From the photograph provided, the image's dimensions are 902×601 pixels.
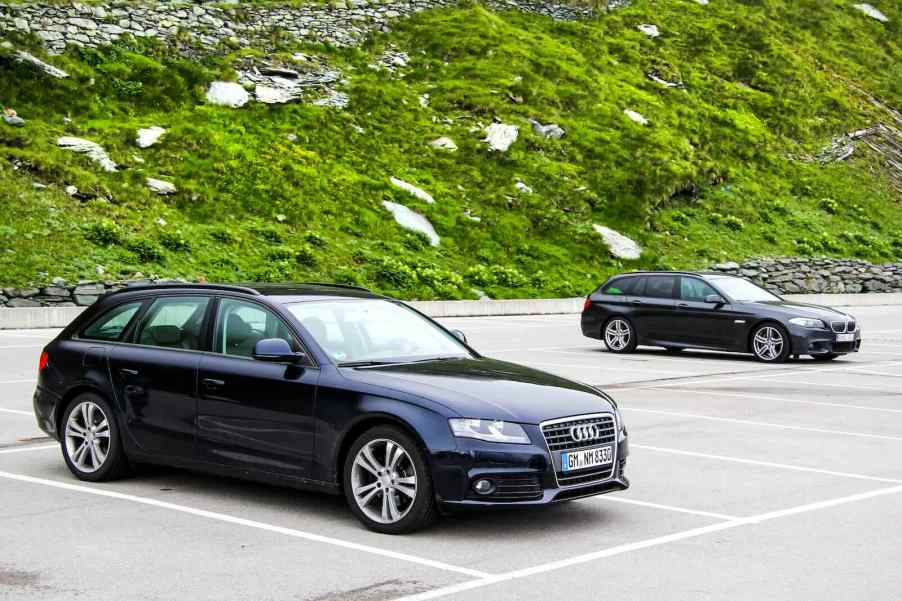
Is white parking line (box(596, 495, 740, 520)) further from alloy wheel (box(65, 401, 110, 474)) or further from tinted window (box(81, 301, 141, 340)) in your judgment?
tinted window (box(81, 301, 141, 340))

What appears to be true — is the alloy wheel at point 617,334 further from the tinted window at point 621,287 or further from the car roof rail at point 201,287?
the car roof rail at point 201,287

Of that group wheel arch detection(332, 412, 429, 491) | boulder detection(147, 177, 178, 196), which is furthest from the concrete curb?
wheel arch detection(332, 412, 429, 491)

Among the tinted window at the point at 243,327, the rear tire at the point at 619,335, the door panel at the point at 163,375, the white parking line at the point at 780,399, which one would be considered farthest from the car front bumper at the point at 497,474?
the rear tire at the point at 619,335

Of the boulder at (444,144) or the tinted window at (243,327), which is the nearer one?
the tinted window at (243,327)

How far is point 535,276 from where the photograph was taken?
3841cm

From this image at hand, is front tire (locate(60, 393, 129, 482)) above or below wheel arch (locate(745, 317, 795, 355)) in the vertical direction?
below

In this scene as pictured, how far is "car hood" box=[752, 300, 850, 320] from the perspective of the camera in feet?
64.7

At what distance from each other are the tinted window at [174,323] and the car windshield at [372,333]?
78 cm

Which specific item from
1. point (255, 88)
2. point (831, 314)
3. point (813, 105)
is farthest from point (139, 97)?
point (813, 105)

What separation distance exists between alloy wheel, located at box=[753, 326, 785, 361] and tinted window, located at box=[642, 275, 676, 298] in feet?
6.27

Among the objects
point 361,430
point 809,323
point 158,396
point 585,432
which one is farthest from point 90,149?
point 585,432

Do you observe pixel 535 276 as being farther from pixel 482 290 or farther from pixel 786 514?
pixel 786 514

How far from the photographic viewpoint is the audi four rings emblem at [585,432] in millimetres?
7191

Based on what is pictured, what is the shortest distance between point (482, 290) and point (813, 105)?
27478mm
